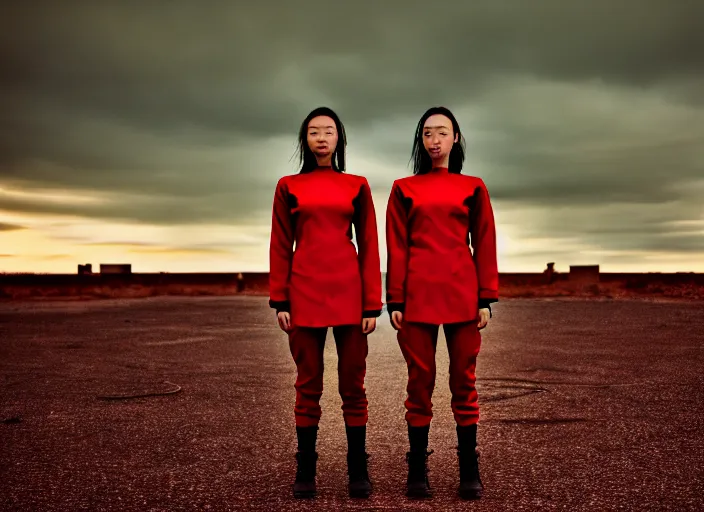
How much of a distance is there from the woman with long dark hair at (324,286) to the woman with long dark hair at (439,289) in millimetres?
145

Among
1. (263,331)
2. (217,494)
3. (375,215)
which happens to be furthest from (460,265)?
(263,331)

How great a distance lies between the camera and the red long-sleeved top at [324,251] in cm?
339

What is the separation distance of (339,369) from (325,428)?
154 cm

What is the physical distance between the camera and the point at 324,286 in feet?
11.1

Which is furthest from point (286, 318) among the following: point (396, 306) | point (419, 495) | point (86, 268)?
point (86, 268)

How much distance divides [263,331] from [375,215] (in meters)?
8.85

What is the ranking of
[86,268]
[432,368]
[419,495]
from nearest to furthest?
[419,495] → [432,368] → [86,268]

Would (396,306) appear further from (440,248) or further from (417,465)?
(417,465)

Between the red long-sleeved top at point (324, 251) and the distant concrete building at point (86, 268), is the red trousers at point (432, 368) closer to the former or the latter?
the red long-sleeved top at point (324, 251)

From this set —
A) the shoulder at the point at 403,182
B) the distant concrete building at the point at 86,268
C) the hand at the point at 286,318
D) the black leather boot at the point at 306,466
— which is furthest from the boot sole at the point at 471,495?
the distant concrete building at the point at 86,268

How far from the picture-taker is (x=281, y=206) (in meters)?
3.59

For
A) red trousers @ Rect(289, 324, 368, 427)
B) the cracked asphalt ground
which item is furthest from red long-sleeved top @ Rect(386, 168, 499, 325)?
the cracked asphalt ground

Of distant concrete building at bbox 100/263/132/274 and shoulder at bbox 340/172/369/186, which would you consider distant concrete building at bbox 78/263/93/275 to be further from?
shoulder at bbox 340/172/369/186

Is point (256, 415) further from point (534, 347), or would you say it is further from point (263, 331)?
point (263, 331)
